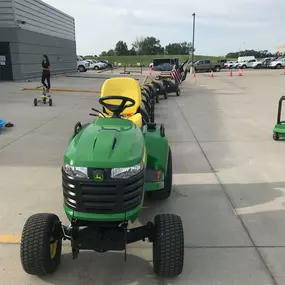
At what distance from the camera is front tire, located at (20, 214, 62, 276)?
2.91 metres

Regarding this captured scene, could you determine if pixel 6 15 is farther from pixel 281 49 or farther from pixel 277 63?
pixel 281 49

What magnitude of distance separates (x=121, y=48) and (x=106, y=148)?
124 meters

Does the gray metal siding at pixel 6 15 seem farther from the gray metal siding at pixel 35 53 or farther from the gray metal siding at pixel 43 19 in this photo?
the gray metal siding at pixel 35 53

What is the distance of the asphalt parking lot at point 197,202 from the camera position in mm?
3207

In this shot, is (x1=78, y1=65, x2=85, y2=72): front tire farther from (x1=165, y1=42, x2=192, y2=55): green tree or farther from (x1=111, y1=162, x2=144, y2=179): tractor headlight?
(x1=165, y1=42, x2=192, y2=55): green tree

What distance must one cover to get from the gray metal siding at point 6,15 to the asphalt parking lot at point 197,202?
46.3ft

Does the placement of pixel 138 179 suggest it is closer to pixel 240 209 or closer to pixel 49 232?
pixel 49 232

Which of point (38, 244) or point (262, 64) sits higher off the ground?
point (38, 244)

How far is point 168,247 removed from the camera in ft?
9.64

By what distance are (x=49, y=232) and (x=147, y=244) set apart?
3.67 ft

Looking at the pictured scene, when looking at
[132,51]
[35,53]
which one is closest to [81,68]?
[35,53]

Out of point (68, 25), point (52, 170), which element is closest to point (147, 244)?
point (52, 170)

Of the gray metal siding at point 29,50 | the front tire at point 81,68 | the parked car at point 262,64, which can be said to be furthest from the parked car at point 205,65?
the gray metal siding at point 29,50

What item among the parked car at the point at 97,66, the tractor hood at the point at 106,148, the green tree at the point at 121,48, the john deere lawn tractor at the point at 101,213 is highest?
the green tree at the point at 121,48
